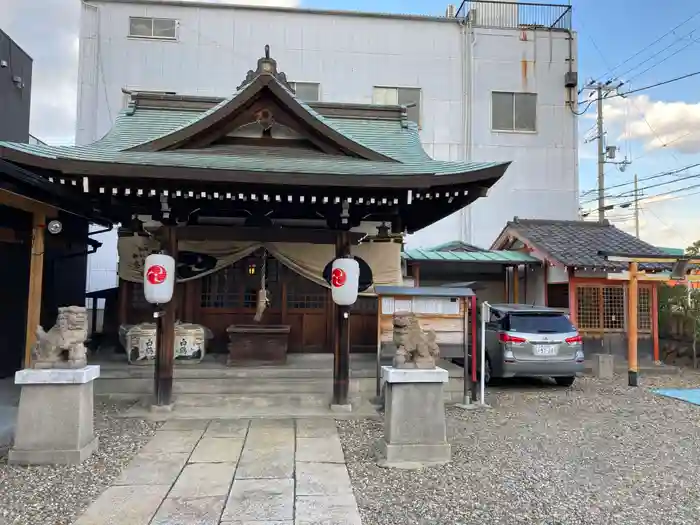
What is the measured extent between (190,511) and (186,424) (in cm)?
276

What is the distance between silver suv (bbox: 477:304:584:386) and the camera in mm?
9086

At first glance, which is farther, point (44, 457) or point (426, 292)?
point (426, 292)

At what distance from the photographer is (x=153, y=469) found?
489 centimetres

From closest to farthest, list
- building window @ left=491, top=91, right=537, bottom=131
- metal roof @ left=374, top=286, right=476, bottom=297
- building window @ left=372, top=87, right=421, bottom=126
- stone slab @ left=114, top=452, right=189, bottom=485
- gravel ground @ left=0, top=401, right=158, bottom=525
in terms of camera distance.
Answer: gravel ground @ left=0, top=401, right=158, bottom=525 < stone slab @ left=114, top=452, right=189, bottom=485 < metal roof @ left=374, top=286, right=476, bottom=297 < building window @ left=372, top=87, right=421, bottom=126 < building window @ left=491, top=91, right=537, bottom=131

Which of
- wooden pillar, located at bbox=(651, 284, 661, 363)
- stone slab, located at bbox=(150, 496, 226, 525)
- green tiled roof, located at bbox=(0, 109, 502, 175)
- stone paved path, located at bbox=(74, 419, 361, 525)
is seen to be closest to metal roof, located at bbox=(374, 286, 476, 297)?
green tiled roof, located at bbox=(0, 109, 502, 175)

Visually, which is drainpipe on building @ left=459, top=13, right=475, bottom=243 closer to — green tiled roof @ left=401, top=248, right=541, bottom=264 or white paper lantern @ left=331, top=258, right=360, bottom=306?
green tiled roof @ left=401, top=248, right=541, bottom=264

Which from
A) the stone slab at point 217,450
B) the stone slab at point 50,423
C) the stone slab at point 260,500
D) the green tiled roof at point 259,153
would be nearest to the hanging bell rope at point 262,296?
the green tiled roof at point 259,153

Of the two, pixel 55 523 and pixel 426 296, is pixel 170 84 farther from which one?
pixel 55 523

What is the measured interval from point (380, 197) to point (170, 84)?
12.7m

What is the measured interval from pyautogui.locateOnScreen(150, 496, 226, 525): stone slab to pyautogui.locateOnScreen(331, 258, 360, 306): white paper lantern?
11.1 ft

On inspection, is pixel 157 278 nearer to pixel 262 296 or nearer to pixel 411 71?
pixel 262 296

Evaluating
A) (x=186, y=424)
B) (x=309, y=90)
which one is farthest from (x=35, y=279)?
(x=309, y=90)

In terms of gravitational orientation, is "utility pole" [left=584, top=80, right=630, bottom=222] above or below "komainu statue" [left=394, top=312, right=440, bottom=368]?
above

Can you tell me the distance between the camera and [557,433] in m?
6.42
